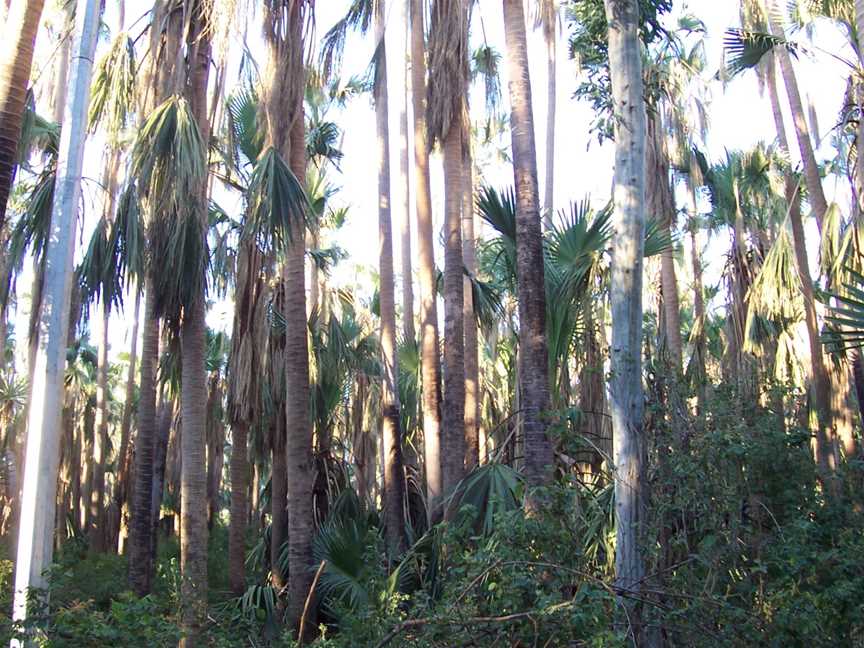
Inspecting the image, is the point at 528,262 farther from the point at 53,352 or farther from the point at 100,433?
the point at 100,433

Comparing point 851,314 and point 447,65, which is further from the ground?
point 447,65

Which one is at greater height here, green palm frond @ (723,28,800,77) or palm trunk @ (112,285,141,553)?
green palm frond @ (723,28,800,77)

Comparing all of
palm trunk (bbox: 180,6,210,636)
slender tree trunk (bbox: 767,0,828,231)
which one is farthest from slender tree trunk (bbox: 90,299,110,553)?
slender tree trunk (bbox: 767,0,828,231)

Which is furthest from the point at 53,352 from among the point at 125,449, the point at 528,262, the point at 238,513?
the point at 125,449

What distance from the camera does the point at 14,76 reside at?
30.6ft

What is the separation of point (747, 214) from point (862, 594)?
606 inches

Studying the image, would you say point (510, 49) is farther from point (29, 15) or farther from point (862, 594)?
point (862, 594)

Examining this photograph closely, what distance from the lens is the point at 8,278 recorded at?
12.0 m

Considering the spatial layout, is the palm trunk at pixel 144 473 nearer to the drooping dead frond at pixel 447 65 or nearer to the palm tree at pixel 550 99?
the drooping dead frond at pixel 447 65

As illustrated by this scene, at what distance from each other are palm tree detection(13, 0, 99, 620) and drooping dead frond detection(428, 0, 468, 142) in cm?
511

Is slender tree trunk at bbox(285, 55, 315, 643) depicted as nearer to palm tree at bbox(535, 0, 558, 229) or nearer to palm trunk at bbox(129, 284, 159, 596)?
palm trunk at bbox(129, 284, 159, 596)

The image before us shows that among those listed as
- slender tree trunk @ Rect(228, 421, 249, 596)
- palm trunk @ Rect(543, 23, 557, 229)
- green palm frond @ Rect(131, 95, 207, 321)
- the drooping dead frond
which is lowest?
slender tree trunk @ Rect(228, 421, 249, 596)

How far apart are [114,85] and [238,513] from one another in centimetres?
905

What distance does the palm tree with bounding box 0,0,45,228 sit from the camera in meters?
8.96
